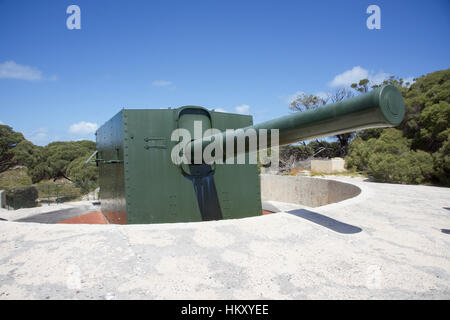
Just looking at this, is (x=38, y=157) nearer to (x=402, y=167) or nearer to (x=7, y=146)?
(x=7, y=146)

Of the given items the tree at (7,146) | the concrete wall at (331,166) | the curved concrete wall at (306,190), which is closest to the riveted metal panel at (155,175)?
the curved concrete wall at (306,190)

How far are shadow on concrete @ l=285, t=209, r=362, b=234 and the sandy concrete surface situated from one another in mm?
13

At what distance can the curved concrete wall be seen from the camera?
7934 millimetres

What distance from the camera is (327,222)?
3.20 m

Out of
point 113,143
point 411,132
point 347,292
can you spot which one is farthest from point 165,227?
point 411,132

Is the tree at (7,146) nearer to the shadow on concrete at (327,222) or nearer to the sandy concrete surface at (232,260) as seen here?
the sandy concrete surface at (232,260)

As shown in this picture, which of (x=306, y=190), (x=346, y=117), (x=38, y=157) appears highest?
(x=38, y=157)

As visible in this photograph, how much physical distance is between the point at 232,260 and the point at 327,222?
1546mm


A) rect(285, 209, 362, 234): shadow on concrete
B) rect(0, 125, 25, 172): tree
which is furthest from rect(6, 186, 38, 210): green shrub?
rect(0, 125, 25, 172): tree

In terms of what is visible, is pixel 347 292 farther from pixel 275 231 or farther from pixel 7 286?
pixel 7 286

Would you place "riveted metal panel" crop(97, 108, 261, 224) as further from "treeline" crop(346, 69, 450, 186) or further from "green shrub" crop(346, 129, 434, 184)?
"treeline" crop(346, 69, 450, 186)

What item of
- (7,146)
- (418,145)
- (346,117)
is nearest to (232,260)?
(346,117)

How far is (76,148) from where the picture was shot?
2523 centimetres

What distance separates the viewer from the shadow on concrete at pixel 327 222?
2.97m
